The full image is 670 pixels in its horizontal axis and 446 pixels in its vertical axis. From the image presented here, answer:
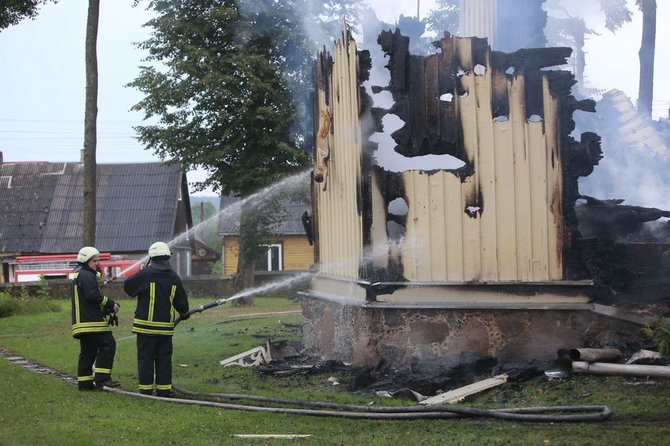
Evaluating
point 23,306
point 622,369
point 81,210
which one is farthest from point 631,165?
point 81,210

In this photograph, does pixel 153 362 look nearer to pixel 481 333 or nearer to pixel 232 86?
pixel 481 333

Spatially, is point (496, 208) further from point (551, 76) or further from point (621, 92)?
point (621, 92)

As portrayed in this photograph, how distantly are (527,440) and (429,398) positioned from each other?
8.23 ft

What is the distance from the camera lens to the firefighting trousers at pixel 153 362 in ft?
33.6

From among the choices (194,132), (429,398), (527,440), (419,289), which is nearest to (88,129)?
(194,132)

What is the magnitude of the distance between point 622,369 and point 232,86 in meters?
18.7

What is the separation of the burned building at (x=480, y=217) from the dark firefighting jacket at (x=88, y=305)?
3288mm

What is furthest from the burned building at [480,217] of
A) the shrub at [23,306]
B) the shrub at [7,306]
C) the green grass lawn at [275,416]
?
the shrub at [23,306]

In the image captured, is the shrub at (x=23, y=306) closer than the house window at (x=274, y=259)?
Yes

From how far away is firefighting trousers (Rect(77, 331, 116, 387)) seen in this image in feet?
35.9

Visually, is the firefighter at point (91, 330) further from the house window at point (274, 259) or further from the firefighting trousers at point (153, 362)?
the house window at point (274, 259)

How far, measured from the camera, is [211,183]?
91.5 feet

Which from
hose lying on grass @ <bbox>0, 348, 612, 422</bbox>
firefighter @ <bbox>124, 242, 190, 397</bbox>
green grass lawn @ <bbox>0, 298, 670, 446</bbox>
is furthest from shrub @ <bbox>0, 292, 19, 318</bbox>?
hose lying on grass @ <bbox>0, 348, 612, 422</bbox>

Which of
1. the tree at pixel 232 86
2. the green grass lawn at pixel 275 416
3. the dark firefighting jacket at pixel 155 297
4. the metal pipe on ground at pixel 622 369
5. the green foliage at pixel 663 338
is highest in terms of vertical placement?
the tree at pixel 232 86
